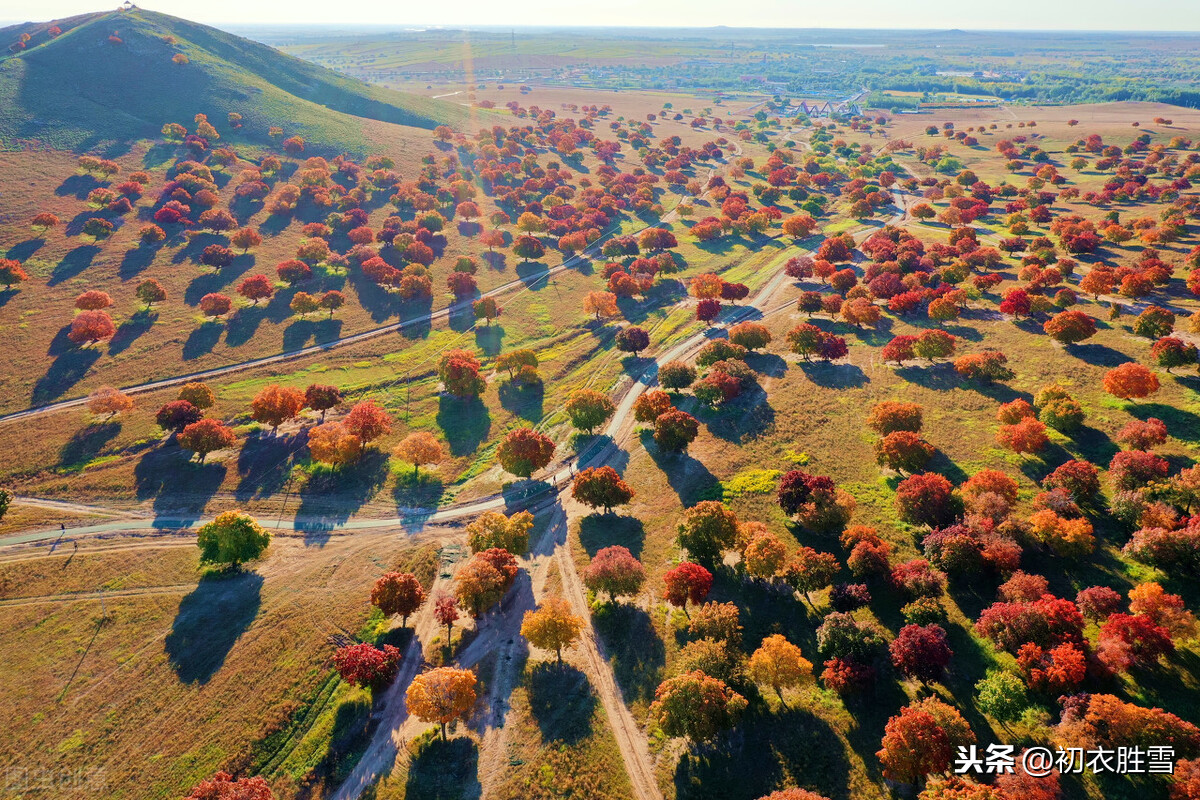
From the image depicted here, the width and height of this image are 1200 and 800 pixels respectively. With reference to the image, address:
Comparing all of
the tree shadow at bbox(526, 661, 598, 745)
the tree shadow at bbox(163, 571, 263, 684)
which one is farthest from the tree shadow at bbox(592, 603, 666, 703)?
the tree shadow at bbox(163, 571, 263, 684)

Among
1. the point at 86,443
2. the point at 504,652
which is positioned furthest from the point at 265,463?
the point at 504,652

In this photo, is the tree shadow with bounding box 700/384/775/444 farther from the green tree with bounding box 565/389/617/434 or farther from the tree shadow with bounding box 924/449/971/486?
the tree shadow with bounding box 924/449/971/486

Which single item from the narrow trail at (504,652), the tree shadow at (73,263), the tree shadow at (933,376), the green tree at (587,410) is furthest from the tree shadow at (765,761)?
the tree shadow at (73,263)

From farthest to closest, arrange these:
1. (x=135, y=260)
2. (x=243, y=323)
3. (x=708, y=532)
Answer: (x=135, y=260) < (x=243, y=323) < (x=708, y=532)

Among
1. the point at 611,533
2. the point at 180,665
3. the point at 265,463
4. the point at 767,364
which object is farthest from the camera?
the point at 767,364

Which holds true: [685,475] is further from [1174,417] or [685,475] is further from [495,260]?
[495,260]

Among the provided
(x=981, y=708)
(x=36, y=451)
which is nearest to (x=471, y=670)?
(x=981, y=708)

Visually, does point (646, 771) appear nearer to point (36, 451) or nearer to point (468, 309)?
point (36, 451)

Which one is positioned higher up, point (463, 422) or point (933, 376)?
point (933, 376)
